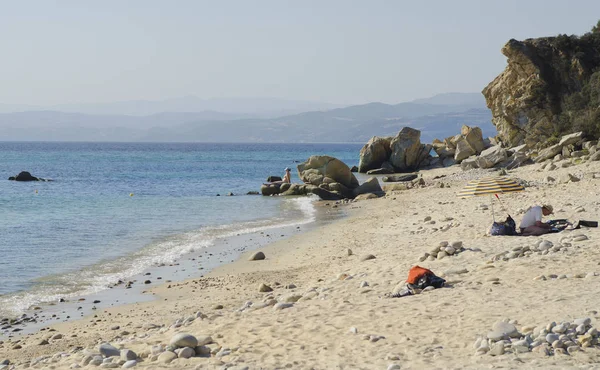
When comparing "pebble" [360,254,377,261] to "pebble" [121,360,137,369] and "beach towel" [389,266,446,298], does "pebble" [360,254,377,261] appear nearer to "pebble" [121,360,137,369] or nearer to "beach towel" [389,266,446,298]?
"beach towel" [389,266,446,298]

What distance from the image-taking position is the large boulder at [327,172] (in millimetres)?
40281

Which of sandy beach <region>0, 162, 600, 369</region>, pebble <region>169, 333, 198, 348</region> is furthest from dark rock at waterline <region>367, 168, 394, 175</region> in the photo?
pebble <region>169, 333, 198, 348</region>

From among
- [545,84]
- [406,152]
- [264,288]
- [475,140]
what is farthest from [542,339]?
[406,152]

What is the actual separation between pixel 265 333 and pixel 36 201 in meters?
31.2

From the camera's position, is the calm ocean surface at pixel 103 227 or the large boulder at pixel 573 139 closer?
the calm ocean surface at pixel 103 227

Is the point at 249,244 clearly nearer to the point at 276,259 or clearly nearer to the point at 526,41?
the point at 276,259

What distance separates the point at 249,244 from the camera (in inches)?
872

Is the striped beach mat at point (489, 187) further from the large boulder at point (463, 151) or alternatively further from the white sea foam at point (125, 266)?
the large boulder at point (463, 151)

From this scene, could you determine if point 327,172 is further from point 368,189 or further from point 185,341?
point 185,341

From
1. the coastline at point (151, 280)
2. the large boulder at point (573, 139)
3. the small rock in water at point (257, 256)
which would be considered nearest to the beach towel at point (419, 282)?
the coastline at point (151, 280)

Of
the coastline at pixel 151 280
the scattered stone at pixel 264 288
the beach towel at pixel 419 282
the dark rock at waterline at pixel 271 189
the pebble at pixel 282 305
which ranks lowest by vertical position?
the dark rock at waterline at pixel 271 189

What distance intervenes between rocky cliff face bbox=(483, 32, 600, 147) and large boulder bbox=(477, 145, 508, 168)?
3.66 m

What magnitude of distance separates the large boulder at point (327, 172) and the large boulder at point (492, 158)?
35.1 ft

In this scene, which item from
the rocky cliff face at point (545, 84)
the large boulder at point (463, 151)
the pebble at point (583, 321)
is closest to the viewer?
the pebble at point (583, 321)
